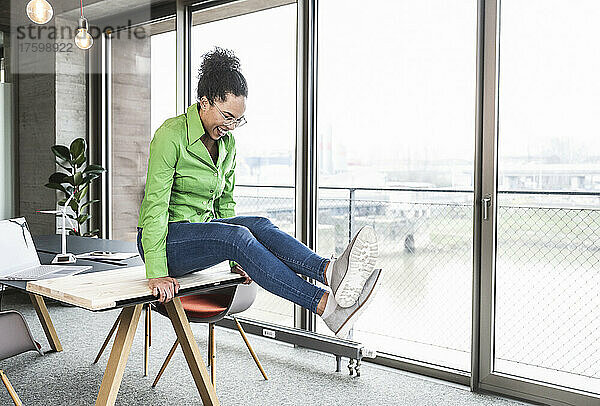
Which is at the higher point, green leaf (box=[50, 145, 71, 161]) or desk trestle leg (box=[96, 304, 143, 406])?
green leaf (box=[50, 145, 71, 161])

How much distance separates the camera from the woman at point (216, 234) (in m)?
2.22

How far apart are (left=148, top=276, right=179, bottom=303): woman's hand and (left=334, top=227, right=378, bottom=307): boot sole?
67cm

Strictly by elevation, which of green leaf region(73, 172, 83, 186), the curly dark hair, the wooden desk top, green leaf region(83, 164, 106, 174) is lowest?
the wooden desk top

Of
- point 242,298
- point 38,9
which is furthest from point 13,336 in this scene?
point 38,9

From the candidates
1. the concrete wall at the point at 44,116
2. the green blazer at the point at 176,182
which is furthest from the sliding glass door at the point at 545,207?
the concrete wall at the point at 44,116

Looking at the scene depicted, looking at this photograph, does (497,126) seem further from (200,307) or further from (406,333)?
(200,307)

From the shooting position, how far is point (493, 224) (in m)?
3.23

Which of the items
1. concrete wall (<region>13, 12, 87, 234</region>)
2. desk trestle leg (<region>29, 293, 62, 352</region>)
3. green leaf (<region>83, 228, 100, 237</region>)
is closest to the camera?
desk trestle leg (<region>29, 293, 62, 352</region>)

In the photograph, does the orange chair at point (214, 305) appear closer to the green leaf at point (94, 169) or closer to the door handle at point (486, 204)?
the door handle at point (486, 204)

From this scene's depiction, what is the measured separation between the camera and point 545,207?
3152 mm

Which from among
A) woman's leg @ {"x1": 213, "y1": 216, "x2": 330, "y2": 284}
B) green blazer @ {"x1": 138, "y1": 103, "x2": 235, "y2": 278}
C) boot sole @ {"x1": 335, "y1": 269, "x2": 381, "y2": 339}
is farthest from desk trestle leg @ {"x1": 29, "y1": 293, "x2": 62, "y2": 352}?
boot sole @ {"x1": 335, "y1": 269, "x2": 381, "y2": 339}

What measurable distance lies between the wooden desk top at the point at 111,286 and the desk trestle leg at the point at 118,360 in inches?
5.5

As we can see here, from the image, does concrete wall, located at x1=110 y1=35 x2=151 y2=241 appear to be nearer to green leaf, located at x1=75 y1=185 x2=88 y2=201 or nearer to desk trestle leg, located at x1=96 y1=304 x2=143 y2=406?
green leaf, located at x1=75 y1=185 x2=88 y2=201

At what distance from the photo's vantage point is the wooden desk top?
7.30ft
